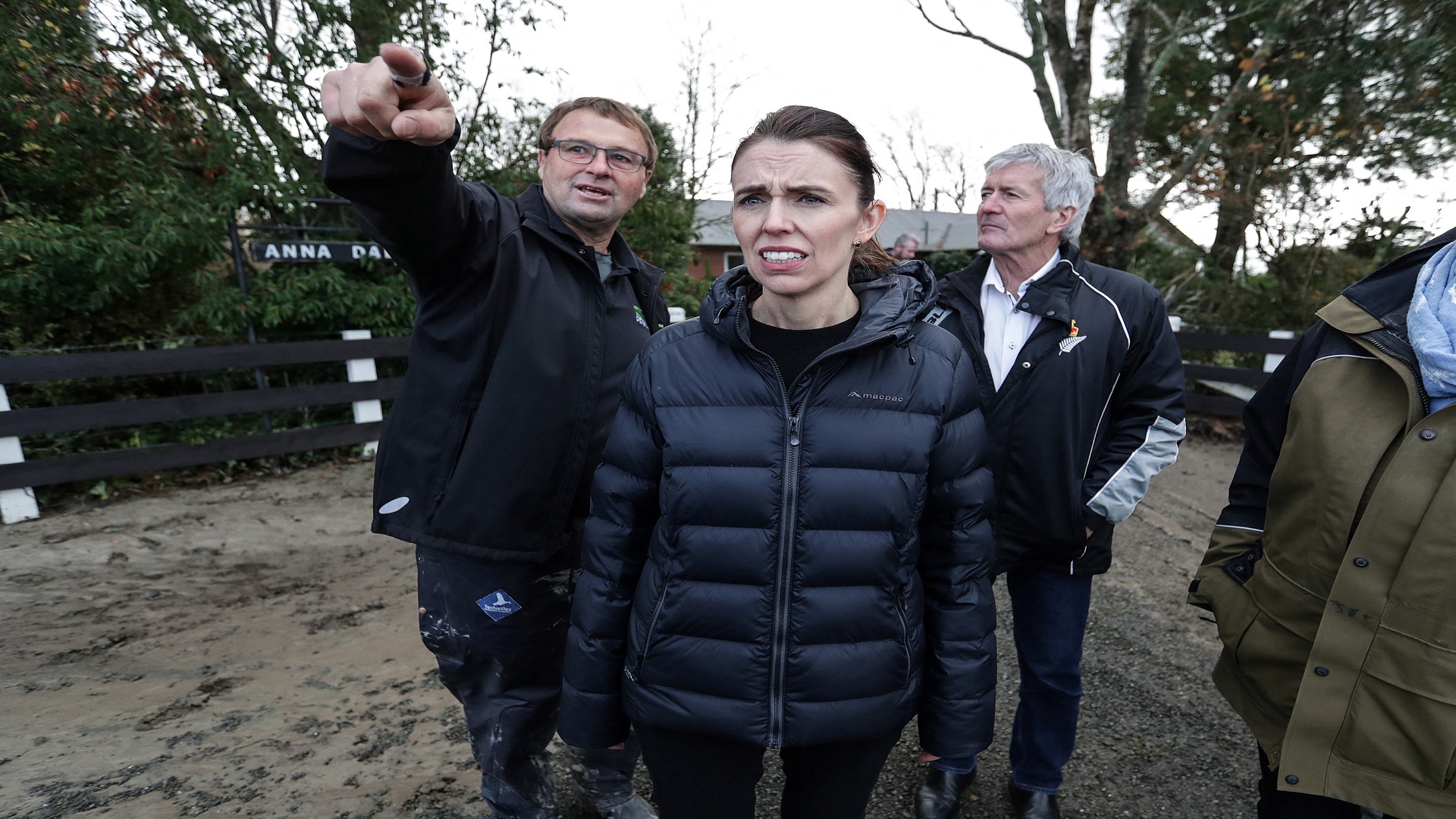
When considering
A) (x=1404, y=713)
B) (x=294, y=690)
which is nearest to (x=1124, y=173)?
(x=1404, y=713)

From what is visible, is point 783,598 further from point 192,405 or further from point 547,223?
point 192,405

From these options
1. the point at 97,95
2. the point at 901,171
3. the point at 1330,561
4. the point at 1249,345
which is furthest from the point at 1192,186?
the point at 901,171

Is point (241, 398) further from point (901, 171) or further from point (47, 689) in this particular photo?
point (901, 171)

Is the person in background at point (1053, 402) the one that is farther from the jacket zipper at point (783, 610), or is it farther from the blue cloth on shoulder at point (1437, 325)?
the jacket zipper at point (783, 610)

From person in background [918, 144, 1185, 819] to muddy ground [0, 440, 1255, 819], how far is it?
0.62m

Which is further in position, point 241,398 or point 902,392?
point 241,398

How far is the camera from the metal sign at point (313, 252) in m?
6.95

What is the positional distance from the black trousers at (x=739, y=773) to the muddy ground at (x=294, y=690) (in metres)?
1.07

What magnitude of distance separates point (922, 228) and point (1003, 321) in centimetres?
3089

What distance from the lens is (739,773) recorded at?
62.4 inches

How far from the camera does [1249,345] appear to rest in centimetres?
764

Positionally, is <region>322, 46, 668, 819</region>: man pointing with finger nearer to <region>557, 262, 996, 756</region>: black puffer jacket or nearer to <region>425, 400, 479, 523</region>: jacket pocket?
<region>425, 400, 479, 523</region>: jacket pocket

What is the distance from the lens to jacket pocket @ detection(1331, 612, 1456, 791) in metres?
1.32

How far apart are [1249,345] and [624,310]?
7834 millimetres
